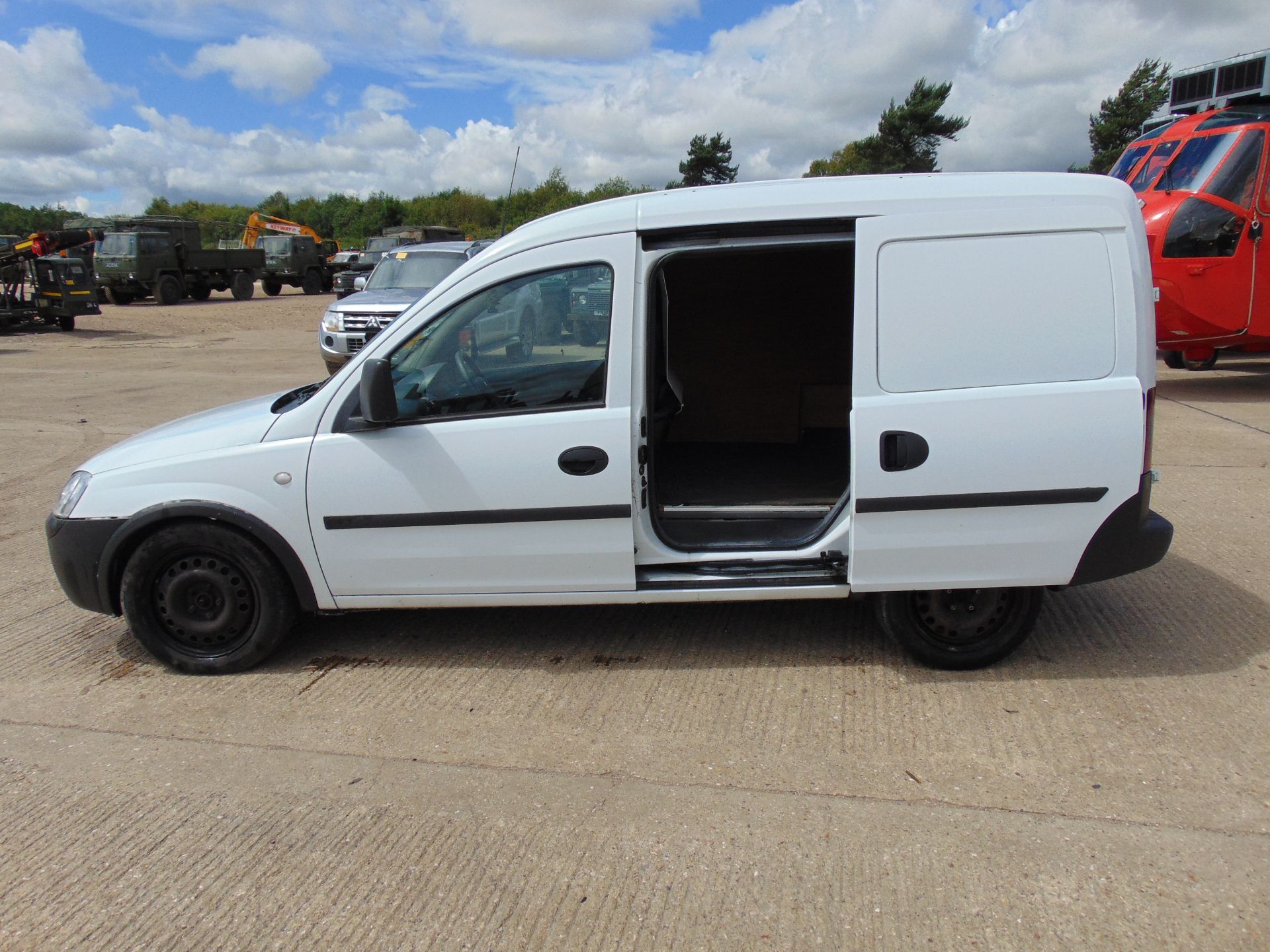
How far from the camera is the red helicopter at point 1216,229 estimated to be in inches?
386

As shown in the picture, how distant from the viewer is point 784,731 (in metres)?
3.42

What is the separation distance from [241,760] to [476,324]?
1837mm

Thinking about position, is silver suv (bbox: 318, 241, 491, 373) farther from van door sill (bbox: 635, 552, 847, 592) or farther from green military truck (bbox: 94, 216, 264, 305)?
green military truck (bbox: 94, 216, 264, 305)

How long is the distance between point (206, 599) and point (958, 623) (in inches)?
124

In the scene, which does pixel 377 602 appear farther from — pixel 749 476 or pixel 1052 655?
pixel 1052 655

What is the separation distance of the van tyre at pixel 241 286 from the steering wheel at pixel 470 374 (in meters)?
31.6

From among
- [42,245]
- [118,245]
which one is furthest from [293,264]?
[42,245]

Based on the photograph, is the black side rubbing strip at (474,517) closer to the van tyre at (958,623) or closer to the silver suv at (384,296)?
the van tyre at (958,623)

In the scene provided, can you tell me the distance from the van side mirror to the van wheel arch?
2.25ft

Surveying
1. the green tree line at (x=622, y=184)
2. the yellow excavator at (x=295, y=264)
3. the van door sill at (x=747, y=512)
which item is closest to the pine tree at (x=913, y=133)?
the green tree line at (x=622, y=184)

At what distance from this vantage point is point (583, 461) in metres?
3.62

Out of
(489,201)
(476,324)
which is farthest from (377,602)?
(489,201)

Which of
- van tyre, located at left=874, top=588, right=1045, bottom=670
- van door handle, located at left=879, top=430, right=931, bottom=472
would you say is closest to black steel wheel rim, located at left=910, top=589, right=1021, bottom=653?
van tyre, located at left=874, top=588, right=1045, bottom=670

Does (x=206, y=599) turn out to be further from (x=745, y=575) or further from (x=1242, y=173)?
(x=1242, y=173)
